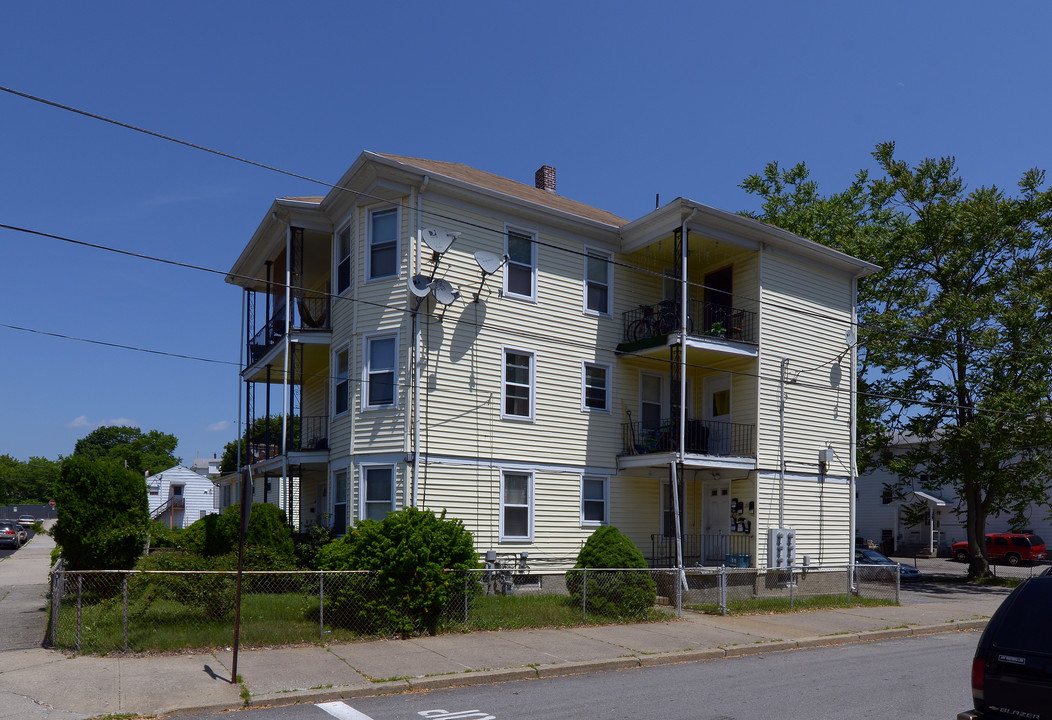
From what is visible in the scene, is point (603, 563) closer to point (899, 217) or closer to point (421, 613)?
point (421, 613)

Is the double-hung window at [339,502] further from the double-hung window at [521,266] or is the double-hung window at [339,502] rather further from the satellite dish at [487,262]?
the double-hung window at [521,266]

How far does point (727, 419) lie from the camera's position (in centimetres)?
2266

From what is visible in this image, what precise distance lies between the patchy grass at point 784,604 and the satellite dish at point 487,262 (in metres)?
8.30

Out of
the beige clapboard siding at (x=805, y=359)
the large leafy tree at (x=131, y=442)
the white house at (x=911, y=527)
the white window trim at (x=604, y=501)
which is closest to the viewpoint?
the white window trim at (x=604, y=501)

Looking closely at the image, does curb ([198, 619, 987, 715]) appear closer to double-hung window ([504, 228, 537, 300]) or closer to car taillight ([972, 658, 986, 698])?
car taillight ([972, 658, 986, 698])

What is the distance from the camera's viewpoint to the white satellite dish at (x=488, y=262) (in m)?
19.0

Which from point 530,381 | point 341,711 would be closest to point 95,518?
point 341,711

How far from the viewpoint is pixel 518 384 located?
2008 cm

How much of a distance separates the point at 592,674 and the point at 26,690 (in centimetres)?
683

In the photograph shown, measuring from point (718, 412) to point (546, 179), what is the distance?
29.9 feet

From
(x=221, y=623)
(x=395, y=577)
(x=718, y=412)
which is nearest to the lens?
(x=221, y=623)

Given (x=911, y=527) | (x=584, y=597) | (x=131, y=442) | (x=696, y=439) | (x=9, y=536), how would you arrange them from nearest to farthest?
(x=584, y=597) → (x=696, y=439) → (x=9, y=536) → (x=911, y=527) → (x=131, y=442)

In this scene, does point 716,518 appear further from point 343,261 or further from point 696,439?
point 343,261

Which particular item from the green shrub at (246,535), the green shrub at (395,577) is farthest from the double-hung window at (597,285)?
the green shrub at (395,577)
